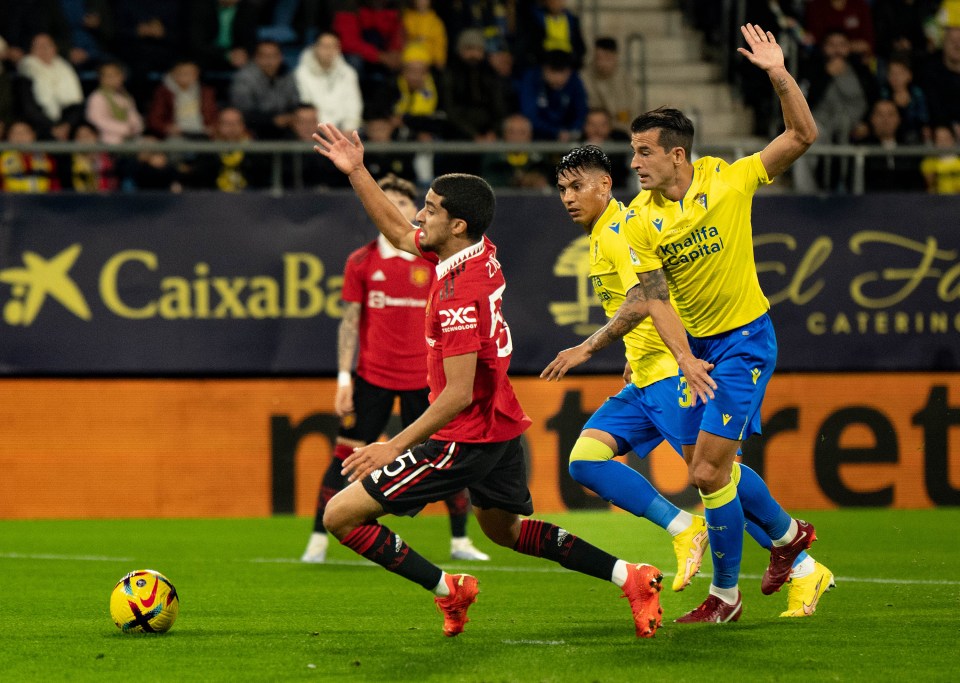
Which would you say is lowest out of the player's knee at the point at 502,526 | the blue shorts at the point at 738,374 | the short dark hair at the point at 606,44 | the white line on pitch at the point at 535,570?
the white line on pitch at the point at 535,570

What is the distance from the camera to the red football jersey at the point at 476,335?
6.16 m

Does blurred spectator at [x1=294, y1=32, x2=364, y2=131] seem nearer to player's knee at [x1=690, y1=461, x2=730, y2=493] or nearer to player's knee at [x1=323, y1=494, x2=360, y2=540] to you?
player's knee at [x1=690, y1=461, x2=730, y2=493]

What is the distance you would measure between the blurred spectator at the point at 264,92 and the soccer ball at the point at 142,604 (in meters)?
7.51

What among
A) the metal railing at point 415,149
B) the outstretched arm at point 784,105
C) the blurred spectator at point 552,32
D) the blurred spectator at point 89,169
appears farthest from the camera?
the blurred spectator at point 552,32

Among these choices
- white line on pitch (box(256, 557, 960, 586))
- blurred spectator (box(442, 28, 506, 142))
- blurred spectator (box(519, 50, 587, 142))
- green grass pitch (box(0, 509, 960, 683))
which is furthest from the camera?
blurred spectator (box(519, 50, 587, 142))

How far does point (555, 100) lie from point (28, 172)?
15.9ft

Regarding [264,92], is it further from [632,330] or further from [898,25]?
[632,330]

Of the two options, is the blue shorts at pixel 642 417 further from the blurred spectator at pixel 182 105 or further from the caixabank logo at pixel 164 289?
the blurred spectator at pixel 182 105

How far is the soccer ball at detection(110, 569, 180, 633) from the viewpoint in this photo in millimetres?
6691

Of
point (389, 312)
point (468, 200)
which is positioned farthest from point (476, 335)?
point (389, 312)

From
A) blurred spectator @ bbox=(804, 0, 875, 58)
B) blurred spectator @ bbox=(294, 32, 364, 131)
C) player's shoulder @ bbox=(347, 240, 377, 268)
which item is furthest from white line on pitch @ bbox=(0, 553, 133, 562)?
blurred spectator @ bbox=(804, 0, 875, 58)

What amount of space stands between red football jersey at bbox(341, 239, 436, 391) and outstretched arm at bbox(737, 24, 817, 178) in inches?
142

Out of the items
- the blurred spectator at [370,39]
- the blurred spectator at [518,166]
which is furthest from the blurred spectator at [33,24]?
the blurred spectator at [518,166]

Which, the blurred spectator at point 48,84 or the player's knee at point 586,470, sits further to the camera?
the blurred spectator at point 48,84
